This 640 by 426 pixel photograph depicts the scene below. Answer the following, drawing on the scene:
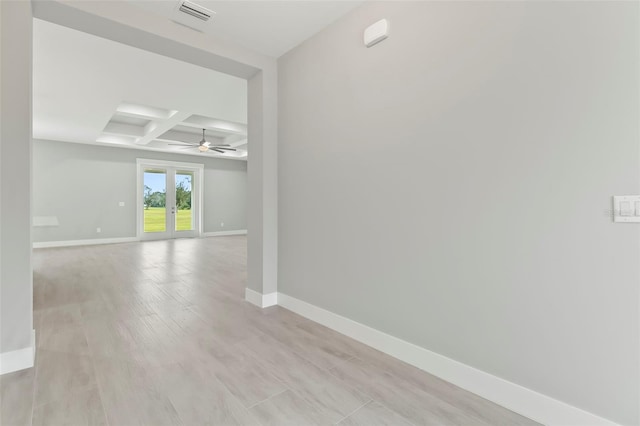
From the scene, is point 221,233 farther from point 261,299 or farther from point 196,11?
point 196,11

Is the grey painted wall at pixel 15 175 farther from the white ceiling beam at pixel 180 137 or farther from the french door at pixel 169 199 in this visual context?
the french door at pixel 169 199

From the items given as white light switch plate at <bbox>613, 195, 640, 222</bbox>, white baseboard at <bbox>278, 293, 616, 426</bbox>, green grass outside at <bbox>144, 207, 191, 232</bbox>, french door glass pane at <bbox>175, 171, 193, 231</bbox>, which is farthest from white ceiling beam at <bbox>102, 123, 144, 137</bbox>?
white light switch plate at <bbox>613, 195, 640, 222</bbox>

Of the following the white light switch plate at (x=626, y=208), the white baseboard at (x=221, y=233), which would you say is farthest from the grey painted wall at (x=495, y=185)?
the white baseboard at (x=221, y=233)

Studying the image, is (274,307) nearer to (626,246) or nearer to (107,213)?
(626,246)

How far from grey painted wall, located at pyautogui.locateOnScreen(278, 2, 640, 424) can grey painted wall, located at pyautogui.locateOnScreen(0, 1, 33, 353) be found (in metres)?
2.14

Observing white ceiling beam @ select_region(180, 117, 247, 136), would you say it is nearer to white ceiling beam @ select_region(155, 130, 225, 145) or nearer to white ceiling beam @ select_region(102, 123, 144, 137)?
white ceiling beam @ select_region(155, 130, 225, 145)

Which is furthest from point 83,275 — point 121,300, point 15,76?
point 15,76

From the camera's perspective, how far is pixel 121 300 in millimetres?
3486

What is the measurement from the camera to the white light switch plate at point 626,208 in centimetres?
128

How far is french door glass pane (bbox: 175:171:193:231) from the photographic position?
9.98 m

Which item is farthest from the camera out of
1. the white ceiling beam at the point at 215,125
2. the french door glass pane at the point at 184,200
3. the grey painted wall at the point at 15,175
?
the french door glass pane at the point at 184,200

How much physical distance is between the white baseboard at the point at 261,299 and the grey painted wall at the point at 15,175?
1.81 m

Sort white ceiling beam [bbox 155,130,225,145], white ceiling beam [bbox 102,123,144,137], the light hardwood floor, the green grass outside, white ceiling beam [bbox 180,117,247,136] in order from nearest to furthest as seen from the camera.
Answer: the light hardwood floor
white ceiling beam [bbox 180,117,247,136]
white ceiling beam [bbox 102,123,144,137]
white ceiling beam [bbox 155,130,225,145]
the green grass outside

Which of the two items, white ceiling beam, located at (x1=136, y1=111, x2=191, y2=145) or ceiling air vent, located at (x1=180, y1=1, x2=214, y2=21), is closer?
ceiling air vent, located at (x1=180, y1=1, x2=214, y2=21)
